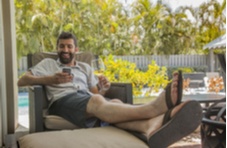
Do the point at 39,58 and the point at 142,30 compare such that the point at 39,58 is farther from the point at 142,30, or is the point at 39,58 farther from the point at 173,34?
the point at 173,34

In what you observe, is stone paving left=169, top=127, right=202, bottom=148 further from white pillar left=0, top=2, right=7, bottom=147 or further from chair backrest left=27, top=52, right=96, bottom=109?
white pillar left=0, top=2, right=7, bottom=147

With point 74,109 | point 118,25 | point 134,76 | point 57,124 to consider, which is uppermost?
point 118,25

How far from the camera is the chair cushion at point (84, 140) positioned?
152 cm

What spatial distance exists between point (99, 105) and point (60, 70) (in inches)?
29.1

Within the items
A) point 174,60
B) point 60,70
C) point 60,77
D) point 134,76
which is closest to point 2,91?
point 60,70

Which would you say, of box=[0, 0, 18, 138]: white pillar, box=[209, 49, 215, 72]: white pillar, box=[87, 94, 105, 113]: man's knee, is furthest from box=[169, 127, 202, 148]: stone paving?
box=[209, 49, 215, 72]: white pillar

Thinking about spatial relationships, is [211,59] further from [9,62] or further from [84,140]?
[84,140]

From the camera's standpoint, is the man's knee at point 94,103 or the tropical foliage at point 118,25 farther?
the tropical foliage at point 118,25

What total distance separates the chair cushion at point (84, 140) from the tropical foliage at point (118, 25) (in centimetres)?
200

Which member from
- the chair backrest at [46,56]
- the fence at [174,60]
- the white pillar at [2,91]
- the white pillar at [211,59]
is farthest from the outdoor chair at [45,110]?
the white pillar at [211,59]

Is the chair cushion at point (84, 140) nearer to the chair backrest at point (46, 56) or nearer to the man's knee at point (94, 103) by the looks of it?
the man's knee at point (94, 103)

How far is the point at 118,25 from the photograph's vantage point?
15.0ft

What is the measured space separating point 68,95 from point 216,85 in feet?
8.20

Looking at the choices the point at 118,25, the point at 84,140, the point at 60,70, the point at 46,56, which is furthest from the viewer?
the point at 118,25
